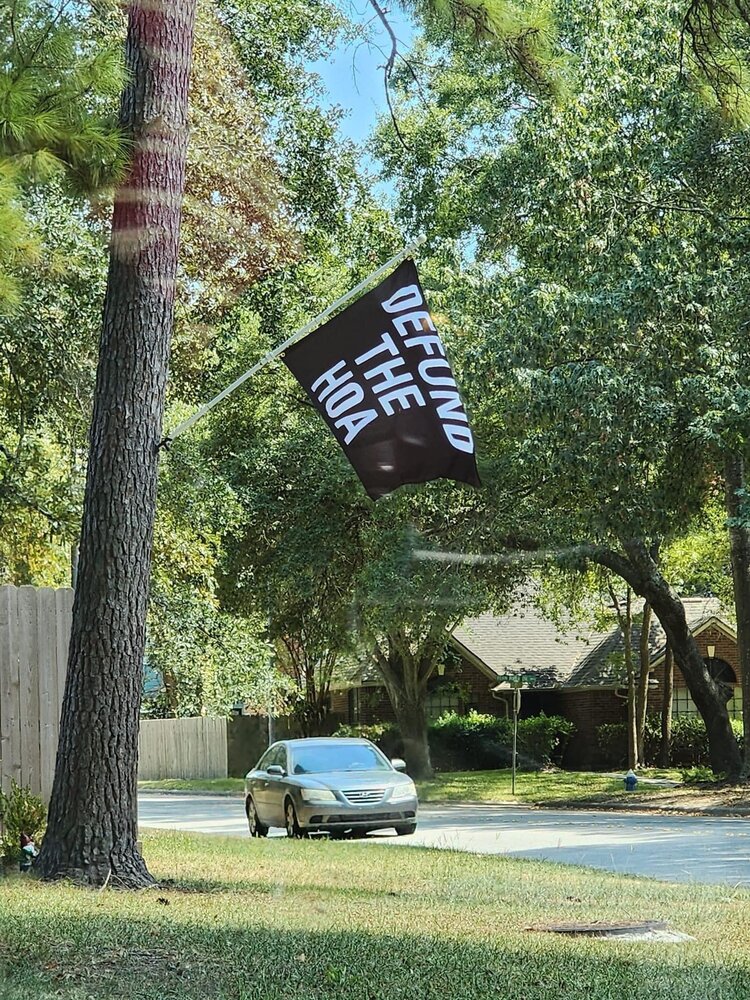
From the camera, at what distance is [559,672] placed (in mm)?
44375

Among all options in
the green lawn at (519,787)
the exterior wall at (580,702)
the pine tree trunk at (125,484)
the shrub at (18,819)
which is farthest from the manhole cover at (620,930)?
the exterior wall at (580,702)

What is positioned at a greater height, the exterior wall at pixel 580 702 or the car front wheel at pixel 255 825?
the exterior wall at pixel 580 702

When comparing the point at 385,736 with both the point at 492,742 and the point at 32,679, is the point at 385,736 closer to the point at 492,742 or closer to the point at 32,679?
the point at 492,742

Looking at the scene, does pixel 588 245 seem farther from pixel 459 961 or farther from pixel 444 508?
pixel 459 961

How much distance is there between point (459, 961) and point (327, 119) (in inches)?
958

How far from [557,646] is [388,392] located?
3761 cm

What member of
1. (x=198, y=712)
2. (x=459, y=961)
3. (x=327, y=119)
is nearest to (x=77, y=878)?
(x=459, y=961)

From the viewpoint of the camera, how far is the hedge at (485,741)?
4134cm

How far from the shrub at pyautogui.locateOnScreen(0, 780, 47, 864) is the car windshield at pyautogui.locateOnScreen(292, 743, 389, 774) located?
27.9 feet

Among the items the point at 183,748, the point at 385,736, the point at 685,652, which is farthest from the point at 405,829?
the point at 183,748

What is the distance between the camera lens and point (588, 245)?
22.7 m

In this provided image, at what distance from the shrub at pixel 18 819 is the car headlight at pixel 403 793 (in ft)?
27.5

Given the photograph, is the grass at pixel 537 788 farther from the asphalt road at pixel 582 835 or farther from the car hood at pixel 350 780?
the car hood at pixel 350 780

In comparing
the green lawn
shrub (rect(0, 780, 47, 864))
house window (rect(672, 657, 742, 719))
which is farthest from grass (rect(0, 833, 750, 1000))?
house window (rect(672, 657, 742, 719))
